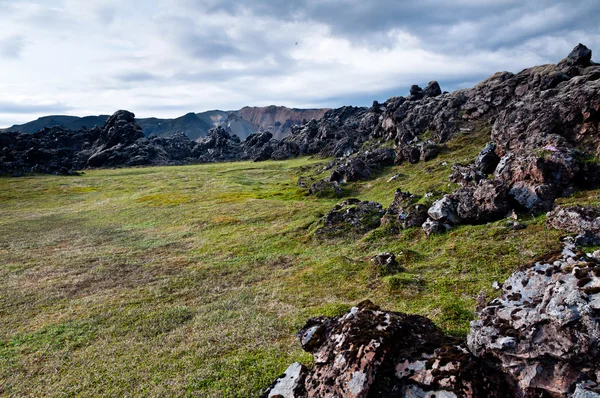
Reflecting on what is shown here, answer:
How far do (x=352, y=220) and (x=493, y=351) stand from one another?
2980 cm

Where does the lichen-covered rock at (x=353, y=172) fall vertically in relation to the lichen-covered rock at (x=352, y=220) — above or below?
above

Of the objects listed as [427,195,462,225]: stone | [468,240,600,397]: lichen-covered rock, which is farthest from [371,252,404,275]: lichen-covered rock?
[468,240,600,397]: lichen-covered rock

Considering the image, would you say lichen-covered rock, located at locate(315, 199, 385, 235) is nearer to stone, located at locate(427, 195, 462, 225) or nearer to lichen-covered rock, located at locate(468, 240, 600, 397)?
stone, located at locate(427, 195, 462, 225)

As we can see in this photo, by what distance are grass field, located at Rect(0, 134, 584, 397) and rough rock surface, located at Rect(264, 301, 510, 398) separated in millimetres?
3733

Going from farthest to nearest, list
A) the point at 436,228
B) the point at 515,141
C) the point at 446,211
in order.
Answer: the point at 515,141, the point at 446,211, the point at 436,228

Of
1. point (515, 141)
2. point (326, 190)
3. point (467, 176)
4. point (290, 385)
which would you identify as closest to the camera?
point (290, 385)

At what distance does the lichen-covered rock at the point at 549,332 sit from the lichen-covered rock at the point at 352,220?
2643 cm

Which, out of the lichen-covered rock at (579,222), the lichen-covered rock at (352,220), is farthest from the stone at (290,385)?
the lichen-covered rock at (352,220)

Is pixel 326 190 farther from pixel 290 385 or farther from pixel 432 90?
pixel 432 90

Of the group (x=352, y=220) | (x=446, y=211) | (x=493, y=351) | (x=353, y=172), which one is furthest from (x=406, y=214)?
(x=353, y=172)

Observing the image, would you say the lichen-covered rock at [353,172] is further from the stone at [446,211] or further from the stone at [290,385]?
the stone at [290,385]

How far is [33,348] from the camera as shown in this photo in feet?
Answer: 67.1

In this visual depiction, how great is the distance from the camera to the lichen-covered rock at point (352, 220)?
1540 inches

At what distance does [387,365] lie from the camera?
36.1 ft
